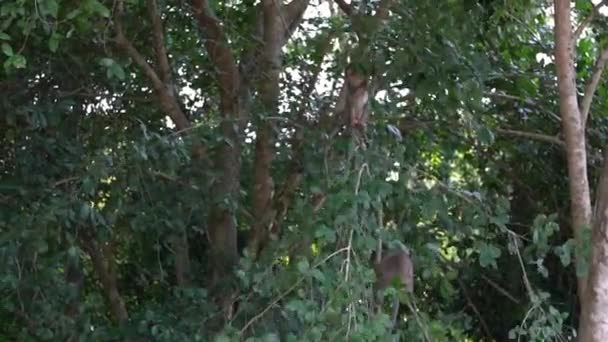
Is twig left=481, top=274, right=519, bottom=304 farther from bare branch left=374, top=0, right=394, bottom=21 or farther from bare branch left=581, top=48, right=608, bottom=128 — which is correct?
bare branch left=374, top=0, right=394, bottom=21

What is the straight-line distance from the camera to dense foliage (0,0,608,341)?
8.53 feet

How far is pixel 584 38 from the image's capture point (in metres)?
3.84

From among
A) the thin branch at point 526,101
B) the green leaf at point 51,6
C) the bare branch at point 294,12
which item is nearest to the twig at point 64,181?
the green leaf at point 51,6

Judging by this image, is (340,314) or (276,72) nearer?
(340,314)

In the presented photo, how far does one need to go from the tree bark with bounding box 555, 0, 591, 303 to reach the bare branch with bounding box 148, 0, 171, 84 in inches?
50.1

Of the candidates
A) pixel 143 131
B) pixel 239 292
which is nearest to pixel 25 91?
pixel 143 131

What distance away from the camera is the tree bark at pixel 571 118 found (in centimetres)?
293

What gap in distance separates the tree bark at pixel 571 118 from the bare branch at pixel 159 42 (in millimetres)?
1274

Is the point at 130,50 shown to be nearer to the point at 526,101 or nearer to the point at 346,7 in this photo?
the point at 346,7

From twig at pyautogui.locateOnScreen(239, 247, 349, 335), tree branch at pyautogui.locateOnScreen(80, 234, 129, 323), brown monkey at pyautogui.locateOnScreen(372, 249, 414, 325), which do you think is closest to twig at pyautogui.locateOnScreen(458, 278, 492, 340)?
brown monkey at pyautogui.locateOnScreen(372, 249, 414, 325)

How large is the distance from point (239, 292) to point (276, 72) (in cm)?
85

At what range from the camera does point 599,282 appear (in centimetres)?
275

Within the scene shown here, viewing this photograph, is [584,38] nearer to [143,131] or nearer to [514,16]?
[514,16]

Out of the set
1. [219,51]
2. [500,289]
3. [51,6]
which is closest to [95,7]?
[51,6]
